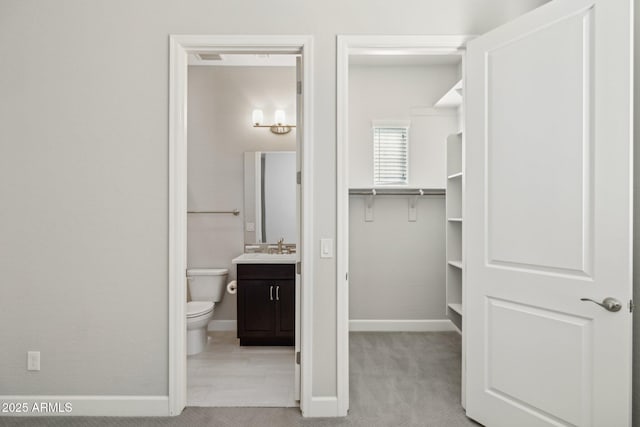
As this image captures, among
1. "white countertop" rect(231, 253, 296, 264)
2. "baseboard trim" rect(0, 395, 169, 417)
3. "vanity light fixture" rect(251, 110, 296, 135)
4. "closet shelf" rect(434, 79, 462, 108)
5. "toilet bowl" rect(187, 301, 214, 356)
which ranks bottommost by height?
"baseboard trim" rect(0, 395, 169, 417)

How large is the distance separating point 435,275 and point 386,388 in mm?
1633

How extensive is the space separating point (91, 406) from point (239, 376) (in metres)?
0.95

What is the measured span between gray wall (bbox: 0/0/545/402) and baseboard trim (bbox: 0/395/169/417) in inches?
1.9

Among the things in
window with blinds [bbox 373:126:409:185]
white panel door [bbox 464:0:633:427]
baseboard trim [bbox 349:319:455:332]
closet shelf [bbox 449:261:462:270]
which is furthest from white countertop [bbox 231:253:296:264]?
white panel door [bbox 464:0:633:427]

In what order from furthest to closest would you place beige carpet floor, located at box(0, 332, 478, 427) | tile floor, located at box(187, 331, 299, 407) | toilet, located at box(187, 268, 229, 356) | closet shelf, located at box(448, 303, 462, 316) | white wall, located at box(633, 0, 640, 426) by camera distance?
toilet, located at box(187, 268, 229, 356)
closet shelf, located at box(448, 303, 462, 316)
tile floor, located at box(187, 331, 299, 407)
beige carpet floor, located at box(0, 332, 478, 427)
white wall, located at box(633, 0, 640, 426)

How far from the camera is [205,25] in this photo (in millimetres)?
2264

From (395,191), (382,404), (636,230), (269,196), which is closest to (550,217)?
(636,230)

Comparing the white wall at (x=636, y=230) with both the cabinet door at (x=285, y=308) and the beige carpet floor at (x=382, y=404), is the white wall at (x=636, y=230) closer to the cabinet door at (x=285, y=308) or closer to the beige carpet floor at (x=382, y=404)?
the beige carpet floor at (x=382, y=404)

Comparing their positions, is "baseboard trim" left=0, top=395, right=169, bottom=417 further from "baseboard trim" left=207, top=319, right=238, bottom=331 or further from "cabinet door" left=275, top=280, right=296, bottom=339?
"baseboard trim" left=207, top=319, right=238, bottom=331

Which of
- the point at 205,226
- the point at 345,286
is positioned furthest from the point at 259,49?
the point at 205,226

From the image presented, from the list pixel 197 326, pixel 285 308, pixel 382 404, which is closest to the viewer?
pixel 382 404

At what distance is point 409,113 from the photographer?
3.99m

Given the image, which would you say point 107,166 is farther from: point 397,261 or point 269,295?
point 397,261

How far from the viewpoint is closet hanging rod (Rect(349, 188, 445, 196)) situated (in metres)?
3.85
